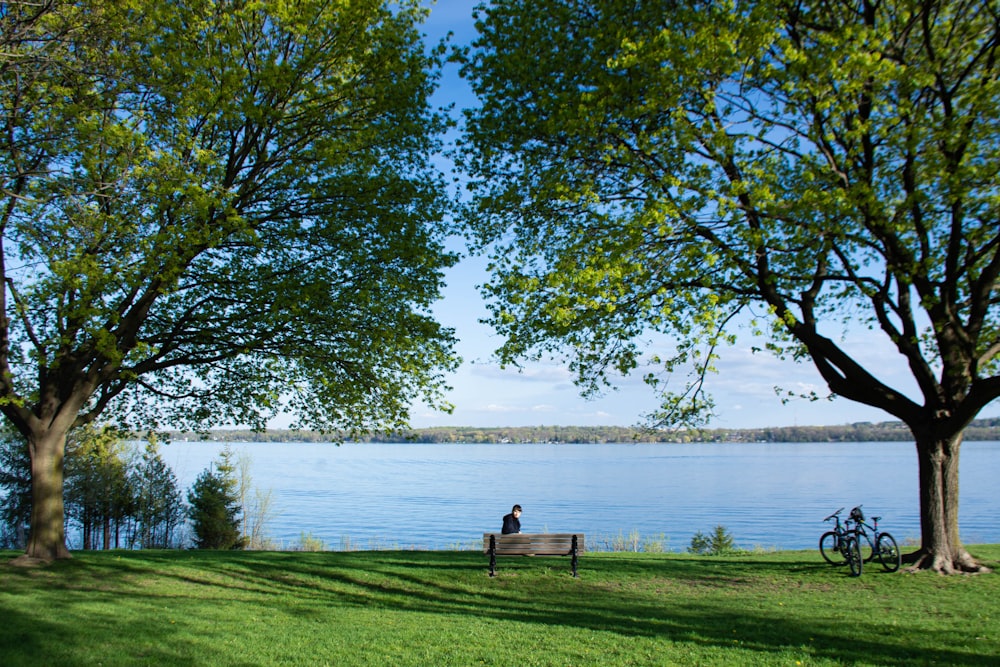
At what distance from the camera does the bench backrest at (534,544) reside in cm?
1395

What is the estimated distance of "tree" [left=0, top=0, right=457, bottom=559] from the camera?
12.6 m

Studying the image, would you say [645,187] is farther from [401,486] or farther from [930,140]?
[401,486]

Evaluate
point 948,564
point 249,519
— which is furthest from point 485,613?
point 249,519

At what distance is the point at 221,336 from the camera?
15203 mm

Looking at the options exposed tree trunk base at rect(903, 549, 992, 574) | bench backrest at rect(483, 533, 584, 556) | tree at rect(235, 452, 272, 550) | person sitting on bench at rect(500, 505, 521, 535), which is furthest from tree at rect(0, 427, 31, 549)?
exposed tree trunk base at rect(903, 549, 992, 574)

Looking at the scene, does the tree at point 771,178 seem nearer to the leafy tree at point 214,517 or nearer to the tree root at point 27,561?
the tree root at point 27,561

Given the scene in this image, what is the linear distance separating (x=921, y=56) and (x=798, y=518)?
40741 mm

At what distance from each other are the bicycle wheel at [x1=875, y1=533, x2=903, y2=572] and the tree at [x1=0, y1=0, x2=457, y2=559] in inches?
373

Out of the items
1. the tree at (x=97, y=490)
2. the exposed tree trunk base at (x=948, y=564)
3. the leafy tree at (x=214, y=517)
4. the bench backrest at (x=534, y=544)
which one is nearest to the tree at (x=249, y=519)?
the leafy tree at (x=214, y=517)

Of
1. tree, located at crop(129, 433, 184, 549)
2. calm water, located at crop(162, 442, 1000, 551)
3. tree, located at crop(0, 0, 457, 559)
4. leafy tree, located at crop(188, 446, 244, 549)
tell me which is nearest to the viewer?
tree, located at crop(0, 0, 457, 559)

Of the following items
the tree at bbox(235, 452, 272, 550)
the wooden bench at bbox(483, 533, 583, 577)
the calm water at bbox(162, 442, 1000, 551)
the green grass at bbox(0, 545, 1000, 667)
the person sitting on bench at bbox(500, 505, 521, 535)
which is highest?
the person sitting on bench at bbox(500, 505, 521, 535)

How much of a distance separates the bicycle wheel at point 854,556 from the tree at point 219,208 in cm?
A: 894

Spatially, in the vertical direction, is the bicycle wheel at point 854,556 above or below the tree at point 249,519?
above

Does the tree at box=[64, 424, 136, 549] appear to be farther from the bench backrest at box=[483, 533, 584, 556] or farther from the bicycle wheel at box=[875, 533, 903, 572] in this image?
the bicycle wheel at box=[875, 533, 903, 572]
